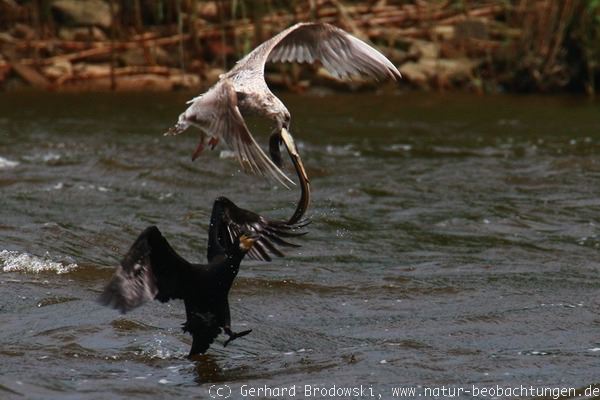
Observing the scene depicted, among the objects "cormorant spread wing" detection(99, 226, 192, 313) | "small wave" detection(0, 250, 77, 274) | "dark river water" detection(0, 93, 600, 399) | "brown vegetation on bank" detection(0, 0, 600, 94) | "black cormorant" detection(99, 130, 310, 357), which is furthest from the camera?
"brown vegetation on bank" detection(0, 0, 600, 94)

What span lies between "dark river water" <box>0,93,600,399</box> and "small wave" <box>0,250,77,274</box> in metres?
0.02

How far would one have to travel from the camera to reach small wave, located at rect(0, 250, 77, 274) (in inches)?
274

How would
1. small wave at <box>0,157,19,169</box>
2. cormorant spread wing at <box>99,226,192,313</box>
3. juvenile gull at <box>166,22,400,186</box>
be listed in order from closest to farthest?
cormorant spread wing at <box>99,226,192,313</box>, juvenile gull at <box>166,22,400,186</box>, small wave at <box>0,157,19,169</box>

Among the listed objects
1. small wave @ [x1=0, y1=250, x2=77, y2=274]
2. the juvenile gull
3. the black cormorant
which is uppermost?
the juvenile gull

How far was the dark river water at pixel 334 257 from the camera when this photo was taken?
5.42 metres

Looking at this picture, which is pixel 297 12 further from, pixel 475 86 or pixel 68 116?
pixel 68 116

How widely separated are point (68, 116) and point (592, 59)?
6667 mm

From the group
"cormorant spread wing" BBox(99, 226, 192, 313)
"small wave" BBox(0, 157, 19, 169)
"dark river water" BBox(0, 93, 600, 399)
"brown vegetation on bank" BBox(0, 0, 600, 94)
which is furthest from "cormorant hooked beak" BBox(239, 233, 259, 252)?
"brown vegetation on bank" BBox(0, 0, 600, 94)

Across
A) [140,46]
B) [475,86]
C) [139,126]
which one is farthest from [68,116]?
[475,86]

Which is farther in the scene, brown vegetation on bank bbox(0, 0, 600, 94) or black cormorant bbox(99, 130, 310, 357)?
brown vegetation on bank bbox(0, 0, 600, 94)

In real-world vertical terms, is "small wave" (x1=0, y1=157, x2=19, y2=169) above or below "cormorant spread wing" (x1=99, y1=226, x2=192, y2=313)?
below

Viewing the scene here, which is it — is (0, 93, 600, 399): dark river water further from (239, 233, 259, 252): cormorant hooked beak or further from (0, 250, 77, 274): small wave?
(239, 233, 259, 252): cormorant hooked beak

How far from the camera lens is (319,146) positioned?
39.5 ft

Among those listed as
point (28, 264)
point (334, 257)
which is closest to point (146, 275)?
point (28, 264)
